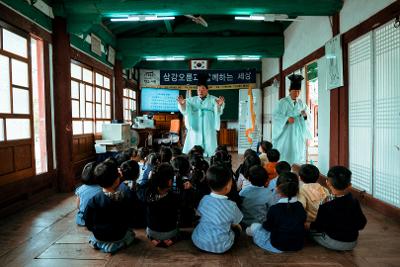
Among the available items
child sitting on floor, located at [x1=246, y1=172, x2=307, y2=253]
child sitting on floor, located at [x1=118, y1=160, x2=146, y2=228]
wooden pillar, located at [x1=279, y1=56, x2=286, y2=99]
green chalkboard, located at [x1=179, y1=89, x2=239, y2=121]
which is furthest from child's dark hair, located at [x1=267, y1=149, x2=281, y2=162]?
green chalkboard, located at [x1=179, y1=89, x2=239, y2=121]

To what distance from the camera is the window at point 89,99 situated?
561 centimetres

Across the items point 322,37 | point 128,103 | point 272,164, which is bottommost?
point 272,164

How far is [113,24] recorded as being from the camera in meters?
7.02

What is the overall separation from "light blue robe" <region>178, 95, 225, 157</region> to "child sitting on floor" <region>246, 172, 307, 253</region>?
1.90 metres

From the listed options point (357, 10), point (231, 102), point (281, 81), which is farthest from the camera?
point (231, 102)

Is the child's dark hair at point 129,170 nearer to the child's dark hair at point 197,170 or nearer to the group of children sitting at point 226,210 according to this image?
the group of children sitting at point 226,210

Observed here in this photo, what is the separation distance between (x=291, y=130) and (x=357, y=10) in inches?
83.2

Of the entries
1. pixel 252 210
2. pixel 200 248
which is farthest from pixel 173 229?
pixel 252 210

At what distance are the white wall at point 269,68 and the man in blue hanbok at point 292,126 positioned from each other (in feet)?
10.7

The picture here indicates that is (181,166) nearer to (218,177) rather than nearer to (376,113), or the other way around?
(218,177)

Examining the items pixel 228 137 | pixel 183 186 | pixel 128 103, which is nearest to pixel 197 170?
pixel 183 186

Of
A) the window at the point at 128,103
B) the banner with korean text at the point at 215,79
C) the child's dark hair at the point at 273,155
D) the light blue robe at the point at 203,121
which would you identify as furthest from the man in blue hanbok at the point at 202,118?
the window at the point at 128,103

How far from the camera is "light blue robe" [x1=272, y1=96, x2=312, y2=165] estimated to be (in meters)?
5.30

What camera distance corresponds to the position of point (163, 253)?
2.53 meters
